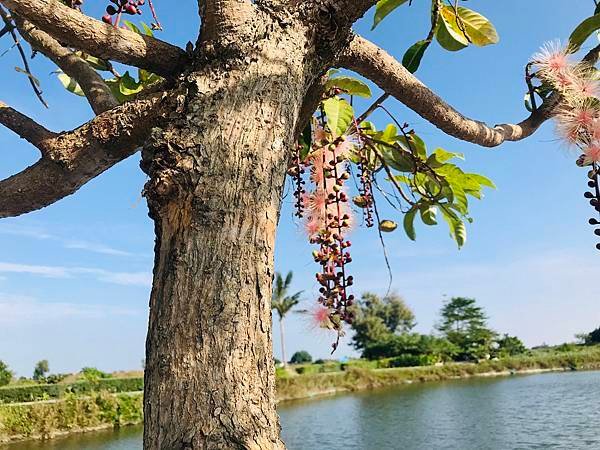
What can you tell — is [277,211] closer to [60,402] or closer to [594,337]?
[60,402]

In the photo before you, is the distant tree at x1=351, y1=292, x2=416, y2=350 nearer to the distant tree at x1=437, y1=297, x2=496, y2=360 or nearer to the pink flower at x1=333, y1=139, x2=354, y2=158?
the distant tree at x1=437, y1=297, x2=496, y2=360

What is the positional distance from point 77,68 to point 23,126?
7.7 inches

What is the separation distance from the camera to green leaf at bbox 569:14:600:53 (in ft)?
4.07

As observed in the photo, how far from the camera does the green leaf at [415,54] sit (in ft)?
4.33

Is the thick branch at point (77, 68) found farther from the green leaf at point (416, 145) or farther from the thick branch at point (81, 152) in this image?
the green leaf at point (416, 145)

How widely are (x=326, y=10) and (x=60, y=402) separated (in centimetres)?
1730

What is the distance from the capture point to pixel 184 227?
0.69 metres

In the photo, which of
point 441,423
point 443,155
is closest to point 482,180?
point 443,155

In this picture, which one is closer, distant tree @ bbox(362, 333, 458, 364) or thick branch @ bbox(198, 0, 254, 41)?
thick branch @ bbox(198, 0, 254, 41)

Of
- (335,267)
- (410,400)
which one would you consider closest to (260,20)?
(335,267)

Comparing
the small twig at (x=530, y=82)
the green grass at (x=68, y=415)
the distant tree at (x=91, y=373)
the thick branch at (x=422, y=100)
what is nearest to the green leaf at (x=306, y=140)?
the thick branch at (x=422, y=100)

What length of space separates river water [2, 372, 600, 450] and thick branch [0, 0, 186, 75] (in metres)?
12.4

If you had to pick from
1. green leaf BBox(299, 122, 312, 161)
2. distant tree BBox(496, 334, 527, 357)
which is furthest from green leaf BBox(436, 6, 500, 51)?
distant tree BBox(496, 334, 527, 357)

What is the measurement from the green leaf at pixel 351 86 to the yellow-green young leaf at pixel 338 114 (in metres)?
0.12
